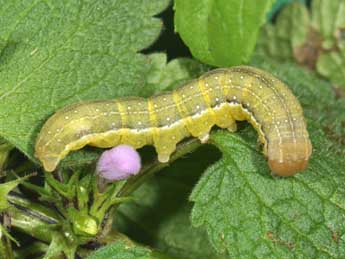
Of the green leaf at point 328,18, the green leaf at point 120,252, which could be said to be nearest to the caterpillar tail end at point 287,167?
the green leaf at point 120,252

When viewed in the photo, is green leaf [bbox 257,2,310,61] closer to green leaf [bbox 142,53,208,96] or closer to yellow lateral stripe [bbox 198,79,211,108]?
green leaf [bbox 142,53,208,96]

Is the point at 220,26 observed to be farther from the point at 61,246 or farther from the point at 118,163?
the point at 61,246

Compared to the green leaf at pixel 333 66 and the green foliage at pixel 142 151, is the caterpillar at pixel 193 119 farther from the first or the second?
the green leaf at pixel 333 66

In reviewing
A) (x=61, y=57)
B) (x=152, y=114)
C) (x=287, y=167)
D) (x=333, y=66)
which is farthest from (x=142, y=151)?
(x=333, y=66)

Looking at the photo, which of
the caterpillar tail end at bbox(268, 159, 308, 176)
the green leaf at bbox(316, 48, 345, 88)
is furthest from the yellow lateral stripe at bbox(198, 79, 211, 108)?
the green leaf at bbox(316, 48, 345, 88)

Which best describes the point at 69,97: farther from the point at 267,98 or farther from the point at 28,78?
the point at 267,98

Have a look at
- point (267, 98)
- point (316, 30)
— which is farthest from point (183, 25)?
point (316, 30)
